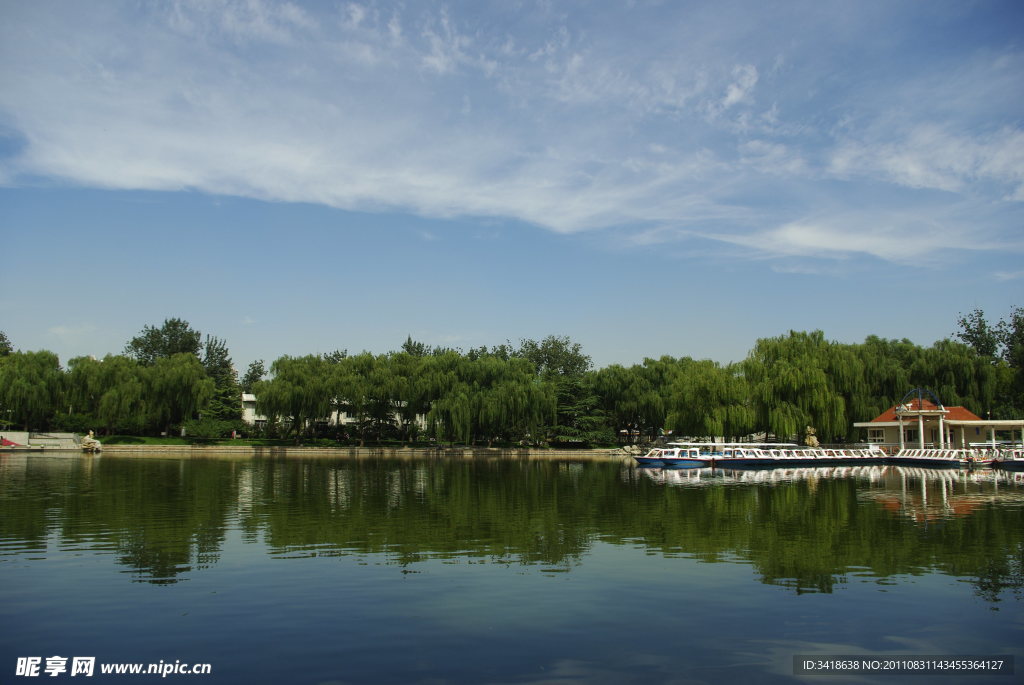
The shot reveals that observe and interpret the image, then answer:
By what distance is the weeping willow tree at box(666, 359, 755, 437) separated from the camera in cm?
4906

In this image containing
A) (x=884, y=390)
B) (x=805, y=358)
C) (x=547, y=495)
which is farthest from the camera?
(x=884, y=390)

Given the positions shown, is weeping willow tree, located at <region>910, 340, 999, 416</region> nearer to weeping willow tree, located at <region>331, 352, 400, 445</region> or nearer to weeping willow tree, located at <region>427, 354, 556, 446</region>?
weeping willow tree, located at <region>427, 354, 556, 446</region>

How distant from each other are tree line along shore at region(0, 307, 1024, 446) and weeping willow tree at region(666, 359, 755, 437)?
3.9 inches

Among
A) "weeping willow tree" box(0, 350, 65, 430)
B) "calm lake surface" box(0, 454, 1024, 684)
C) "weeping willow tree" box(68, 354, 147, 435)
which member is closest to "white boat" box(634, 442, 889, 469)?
"calm lake surface" box(0, 454, 1024, 684)

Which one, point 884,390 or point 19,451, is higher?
point 884,390

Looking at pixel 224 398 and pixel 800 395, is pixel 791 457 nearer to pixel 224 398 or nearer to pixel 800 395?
pixel 800 395

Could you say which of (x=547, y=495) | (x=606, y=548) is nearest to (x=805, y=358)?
(x=547, y=495)

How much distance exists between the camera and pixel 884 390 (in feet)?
173

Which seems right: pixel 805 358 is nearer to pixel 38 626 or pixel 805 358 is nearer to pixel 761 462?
pixel 761 462

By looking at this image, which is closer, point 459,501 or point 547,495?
point 459,501

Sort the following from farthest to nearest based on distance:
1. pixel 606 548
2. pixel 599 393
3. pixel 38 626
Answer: pixel 599 393
pixel 606 548
pixel 38 626

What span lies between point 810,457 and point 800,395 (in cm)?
465

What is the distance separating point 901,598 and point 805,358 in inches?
1573

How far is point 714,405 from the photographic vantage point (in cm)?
5050
